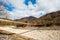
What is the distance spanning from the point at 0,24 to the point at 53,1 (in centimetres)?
150

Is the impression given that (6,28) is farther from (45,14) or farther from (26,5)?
(45,14)

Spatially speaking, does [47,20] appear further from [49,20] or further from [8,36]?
[8,36]

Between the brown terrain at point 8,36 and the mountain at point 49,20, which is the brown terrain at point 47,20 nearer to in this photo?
the mountain at point 49,20

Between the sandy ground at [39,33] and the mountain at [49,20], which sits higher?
the mountain at [49,20]

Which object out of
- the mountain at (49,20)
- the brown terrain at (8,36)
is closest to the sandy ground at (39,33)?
the brown terrain at (8,36)

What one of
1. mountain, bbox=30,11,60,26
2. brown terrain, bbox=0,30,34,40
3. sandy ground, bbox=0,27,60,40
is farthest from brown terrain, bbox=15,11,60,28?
brown terrain, bbox=0,30,34,40

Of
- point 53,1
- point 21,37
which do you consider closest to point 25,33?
point 21,37

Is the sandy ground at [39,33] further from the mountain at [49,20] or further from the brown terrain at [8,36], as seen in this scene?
the mountain at [49,20]

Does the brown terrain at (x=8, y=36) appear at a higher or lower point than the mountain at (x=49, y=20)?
lower

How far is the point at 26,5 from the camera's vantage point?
403cm

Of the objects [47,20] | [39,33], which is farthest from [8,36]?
[47,20]

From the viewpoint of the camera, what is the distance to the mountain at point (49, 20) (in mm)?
3807

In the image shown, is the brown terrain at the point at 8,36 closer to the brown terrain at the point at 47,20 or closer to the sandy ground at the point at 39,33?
the sandy ground at the point at 39,33

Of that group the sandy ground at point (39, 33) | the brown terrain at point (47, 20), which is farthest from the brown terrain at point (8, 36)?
the brown terrain at point (47, 20)
